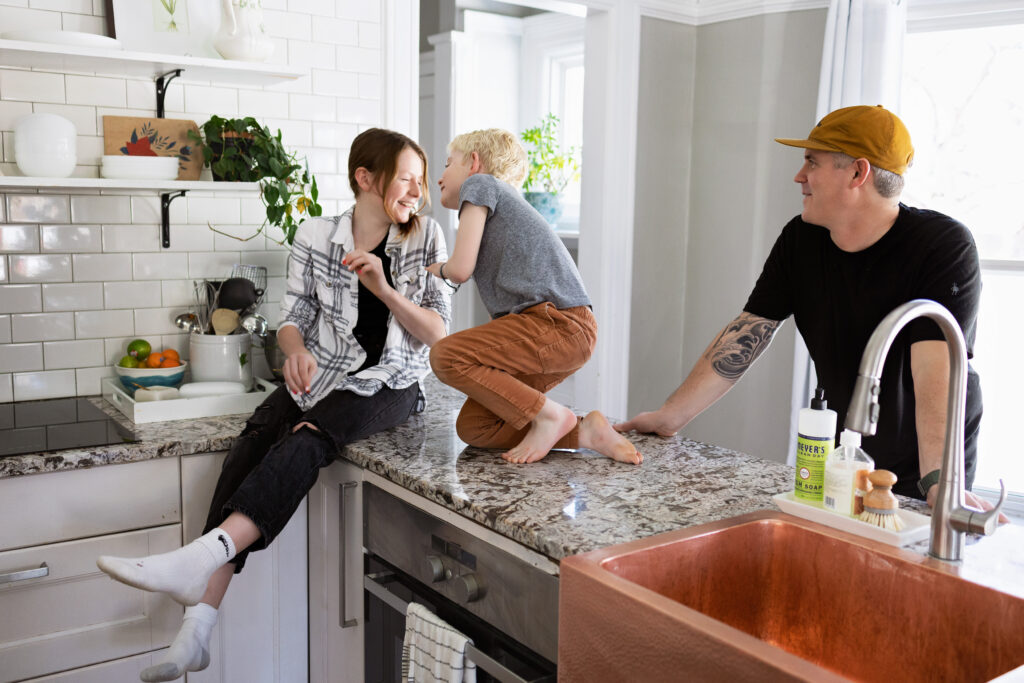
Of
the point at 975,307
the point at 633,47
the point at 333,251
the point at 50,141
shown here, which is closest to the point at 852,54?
the point at 633,47

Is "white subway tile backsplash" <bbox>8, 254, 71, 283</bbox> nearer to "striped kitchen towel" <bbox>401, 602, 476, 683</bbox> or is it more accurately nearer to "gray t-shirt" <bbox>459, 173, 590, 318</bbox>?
"gray t-shirt" <bbox>459, 173, 590, 318</bbox>

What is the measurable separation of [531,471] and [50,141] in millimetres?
1460

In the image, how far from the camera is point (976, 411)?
203 cm

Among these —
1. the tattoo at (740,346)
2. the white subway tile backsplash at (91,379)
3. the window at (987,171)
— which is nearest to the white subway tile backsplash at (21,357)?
the white subway tile backsplash at (91,379)

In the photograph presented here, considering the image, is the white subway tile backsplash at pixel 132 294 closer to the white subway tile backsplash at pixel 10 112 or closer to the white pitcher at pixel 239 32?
the white subway tile backsplash at pixel 10 112

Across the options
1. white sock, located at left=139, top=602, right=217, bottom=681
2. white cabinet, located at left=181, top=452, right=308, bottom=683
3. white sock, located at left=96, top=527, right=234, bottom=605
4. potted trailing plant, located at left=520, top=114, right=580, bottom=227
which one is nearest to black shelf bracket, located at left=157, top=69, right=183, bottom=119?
white cabinet, located at left=181, top=452, right=308, bottom=683

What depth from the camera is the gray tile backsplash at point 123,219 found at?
2.45 m

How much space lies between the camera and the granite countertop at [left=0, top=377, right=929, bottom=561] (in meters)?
1.55

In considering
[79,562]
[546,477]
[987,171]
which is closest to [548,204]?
[987,171]

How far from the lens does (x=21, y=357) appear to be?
2496 millimetres

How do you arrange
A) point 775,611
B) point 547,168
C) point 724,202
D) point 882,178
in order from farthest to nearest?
point 547,168, point 724,202, point 882,178, point 775,611

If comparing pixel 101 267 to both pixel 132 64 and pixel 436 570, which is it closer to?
pixel 132 64

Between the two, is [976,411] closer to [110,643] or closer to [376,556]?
[376,556]

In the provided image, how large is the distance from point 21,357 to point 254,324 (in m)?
0.62
